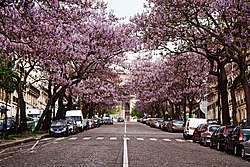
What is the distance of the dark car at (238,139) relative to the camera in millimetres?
21825

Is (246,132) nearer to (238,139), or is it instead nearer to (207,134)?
(238,139)

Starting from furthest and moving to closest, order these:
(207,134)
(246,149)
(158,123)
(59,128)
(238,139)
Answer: (158,123)
(59,128)
(207,134)
(238,139)
(246,149)

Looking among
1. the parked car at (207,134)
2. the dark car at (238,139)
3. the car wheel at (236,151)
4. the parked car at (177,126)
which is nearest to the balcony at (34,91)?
the parked car at (177,126)

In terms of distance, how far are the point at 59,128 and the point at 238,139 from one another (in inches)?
872

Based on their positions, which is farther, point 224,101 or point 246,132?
point 224,101

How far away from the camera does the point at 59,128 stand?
137 ft

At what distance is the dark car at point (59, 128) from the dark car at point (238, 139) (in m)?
20.3

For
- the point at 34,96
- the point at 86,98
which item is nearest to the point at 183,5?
the point at 86,98

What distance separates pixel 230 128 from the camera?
25688 mm

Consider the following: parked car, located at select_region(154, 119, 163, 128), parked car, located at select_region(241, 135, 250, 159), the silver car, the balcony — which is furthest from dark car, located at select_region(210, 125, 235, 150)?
the balcony

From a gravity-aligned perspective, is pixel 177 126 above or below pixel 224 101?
below

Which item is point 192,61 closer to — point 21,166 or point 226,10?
point 226,10

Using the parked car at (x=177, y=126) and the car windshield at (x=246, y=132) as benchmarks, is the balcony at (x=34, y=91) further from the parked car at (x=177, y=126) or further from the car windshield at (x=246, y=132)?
the car windshield at (x=246, y=132)

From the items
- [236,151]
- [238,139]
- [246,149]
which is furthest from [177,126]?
[246,149]
